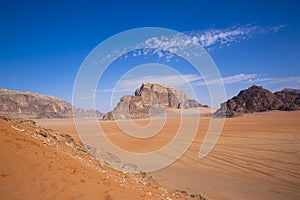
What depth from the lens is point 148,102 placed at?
12419 centimetres

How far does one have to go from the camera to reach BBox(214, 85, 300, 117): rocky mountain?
210ft

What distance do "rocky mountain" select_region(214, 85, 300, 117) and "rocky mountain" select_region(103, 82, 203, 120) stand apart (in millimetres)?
33111

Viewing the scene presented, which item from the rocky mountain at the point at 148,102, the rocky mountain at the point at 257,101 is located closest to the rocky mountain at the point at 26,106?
the rocky mountain at the point at 148,102

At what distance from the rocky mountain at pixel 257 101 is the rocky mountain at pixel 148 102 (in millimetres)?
33111

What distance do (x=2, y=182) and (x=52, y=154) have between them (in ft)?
5.57

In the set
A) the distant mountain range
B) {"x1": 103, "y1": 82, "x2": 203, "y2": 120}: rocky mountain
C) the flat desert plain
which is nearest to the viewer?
the flat desert plain

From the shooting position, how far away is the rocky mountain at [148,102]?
84.9m

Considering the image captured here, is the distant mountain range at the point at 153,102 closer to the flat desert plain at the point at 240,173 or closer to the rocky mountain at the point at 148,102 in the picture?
the rocky mountain at the point at 148,102

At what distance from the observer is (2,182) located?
13.1ft

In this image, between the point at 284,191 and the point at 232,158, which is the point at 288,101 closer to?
the point at 232,158

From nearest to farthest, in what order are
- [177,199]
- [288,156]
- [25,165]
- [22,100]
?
[25,165] → [177,199] → [288,156] → [22,100]

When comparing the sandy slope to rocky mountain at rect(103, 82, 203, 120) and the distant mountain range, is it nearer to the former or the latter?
the distant mountain range

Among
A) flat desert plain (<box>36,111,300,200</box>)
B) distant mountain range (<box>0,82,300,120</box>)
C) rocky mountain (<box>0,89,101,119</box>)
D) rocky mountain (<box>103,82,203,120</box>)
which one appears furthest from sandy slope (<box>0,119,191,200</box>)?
rocky mountain (<box>0,89,101,119</box>)

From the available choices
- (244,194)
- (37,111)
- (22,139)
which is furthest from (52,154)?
(37,111)
